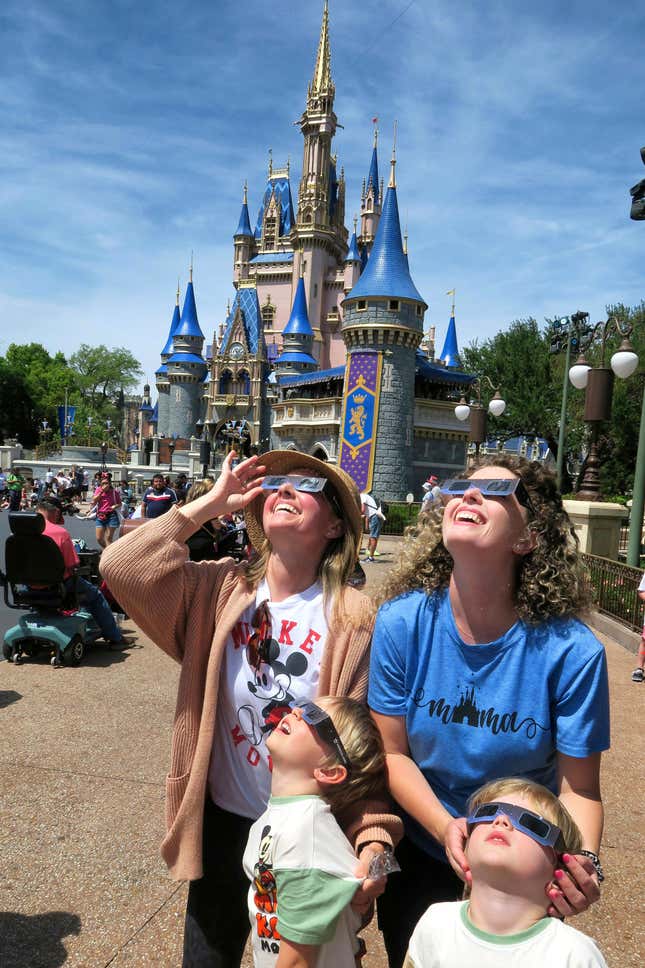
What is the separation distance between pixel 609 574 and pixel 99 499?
326 inches

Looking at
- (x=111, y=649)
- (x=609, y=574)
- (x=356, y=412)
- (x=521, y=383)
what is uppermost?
(x=521, y=383)

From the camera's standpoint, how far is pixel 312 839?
1409 millimetres

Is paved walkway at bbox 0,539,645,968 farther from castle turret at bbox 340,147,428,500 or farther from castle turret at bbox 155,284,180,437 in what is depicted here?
castle turret at bbox 155,284,180,437

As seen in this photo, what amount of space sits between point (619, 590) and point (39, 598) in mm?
7292

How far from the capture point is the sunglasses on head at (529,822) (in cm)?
127

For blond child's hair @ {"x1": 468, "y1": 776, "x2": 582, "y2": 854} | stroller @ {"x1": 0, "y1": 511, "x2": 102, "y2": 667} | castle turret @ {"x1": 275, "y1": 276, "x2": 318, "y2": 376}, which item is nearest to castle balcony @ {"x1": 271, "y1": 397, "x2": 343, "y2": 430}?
castle turret @ {"x1": 275, "y1": 276, "x2": 318, "y2": 376}

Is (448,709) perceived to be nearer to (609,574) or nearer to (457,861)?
(457,861)

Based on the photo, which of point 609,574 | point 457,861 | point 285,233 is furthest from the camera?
point 285,233

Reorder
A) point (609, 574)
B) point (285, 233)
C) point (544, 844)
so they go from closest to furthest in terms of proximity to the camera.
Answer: point (544, 844) → point (609, 574) → point (285, 233)

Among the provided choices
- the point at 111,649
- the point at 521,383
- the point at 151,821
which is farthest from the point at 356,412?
the point at 151,821

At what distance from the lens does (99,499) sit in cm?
1121

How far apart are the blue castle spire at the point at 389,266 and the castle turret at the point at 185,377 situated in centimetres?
2675

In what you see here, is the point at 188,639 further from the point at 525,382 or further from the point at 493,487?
the point at 525,382

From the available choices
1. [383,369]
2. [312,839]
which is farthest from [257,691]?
[383,369]
